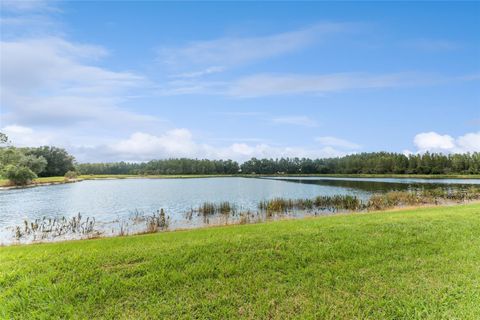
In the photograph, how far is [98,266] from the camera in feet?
17.4

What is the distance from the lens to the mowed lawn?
157 inches

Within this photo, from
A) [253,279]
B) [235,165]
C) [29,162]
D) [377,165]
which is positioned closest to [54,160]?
[29,162]

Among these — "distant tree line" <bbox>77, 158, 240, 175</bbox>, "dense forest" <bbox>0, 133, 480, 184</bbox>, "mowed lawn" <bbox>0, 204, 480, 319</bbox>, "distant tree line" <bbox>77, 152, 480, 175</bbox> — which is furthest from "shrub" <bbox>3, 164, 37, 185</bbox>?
"distant tree line" <bbox>77, 158, 240, 175</bbox>

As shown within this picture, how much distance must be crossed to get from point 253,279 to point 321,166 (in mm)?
124012

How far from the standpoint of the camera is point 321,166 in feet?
404

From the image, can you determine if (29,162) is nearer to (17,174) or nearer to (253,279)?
(17,174)

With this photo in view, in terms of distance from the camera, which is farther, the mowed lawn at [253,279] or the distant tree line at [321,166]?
the distant tree line at [321,166]

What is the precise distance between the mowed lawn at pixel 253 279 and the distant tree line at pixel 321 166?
102427 millimetres

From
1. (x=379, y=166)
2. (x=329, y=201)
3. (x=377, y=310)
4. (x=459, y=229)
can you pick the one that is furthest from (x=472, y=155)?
(x=377, y=310)

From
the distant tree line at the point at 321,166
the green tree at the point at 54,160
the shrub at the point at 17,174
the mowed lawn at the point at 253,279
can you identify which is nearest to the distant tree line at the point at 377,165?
the distant tree line at the point at 321,166

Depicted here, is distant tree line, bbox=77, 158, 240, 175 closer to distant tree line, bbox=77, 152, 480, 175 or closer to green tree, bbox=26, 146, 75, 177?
distant tree line, bbox=77, 152, 480, 175

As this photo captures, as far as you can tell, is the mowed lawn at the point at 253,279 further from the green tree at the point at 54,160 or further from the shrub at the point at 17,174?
the green tree at the point at 54,160

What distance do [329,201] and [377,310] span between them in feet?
65.8

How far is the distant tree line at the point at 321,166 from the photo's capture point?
8900 centimetres
